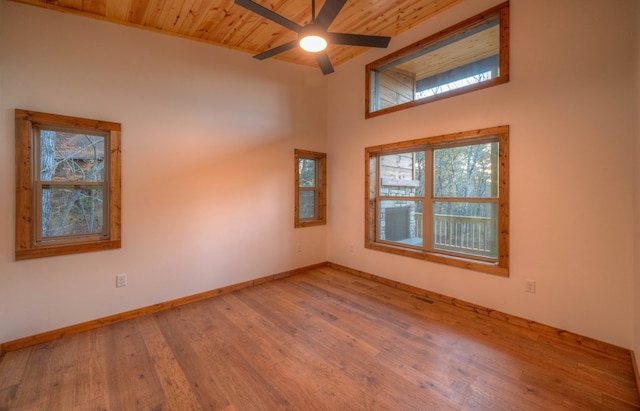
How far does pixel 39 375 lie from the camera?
2.08m

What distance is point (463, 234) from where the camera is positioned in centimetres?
331

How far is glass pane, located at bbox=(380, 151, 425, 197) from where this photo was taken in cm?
376

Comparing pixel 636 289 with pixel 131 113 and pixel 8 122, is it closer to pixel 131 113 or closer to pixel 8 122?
pixel 131 113

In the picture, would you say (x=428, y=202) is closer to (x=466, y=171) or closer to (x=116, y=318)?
(x=466, y=171)

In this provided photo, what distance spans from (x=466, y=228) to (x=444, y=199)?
438 mm

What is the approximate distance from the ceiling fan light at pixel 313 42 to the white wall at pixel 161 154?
1.60m

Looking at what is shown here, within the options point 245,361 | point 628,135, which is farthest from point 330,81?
point 245,361

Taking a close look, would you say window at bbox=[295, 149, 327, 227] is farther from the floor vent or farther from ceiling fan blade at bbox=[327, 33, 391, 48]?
ceiling fan blade at bbox=[327, 33, 391, 48]

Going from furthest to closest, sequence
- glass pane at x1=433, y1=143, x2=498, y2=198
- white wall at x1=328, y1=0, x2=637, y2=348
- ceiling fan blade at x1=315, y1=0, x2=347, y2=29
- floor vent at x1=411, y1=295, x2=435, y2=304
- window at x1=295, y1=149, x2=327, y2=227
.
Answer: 1. window at x1=295, y1=149, x2=327, y2=227
2. floor vent at x1=411, y1=295, x2=435, y2=304
3. glass pane at x1=433, y1=143, x2=498, y2=198
4. white wall at x1=328, y1=0, x2=637, y2=348
5. ceiling fan blade at x1=315, y1=0, x2=347, y2=29

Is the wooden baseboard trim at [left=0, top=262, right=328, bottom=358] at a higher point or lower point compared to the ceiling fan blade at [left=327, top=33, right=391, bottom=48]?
lower

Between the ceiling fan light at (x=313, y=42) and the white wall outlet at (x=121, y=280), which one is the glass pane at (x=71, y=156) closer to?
the white wall outlet at (x=121, y=280)

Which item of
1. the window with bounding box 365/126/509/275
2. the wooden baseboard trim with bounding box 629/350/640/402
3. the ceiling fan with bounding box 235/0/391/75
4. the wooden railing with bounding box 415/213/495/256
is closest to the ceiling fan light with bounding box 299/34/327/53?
the ceiling fan with bounding box 235/0/391/75

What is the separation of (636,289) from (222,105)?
4.52 m

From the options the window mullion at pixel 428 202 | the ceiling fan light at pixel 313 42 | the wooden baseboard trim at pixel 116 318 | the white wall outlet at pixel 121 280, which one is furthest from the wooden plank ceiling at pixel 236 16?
the wooden baseboard trim at pixel 116 318
